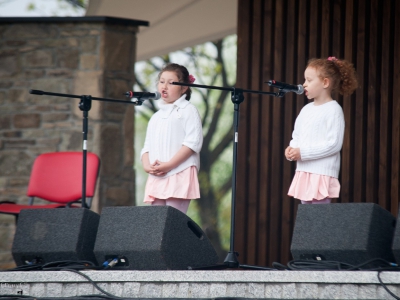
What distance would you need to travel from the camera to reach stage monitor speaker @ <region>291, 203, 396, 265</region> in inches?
147

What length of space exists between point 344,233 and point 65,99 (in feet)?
12.4

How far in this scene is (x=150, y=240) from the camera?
3.91 meters

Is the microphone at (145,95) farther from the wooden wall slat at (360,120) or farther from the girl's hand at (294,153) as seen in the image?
the wooden wall slat at (360,120)

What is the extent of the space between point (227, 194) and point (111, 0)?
32.7 ft

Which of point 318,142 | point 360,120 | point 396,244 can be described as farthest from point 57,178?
point 396,244

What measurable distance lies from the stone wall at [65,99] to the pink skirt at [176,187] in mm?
2151

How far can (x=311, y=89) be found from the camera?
15.2 feet

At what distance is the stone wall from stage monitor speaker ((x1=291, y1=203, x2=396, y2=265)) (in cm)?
322

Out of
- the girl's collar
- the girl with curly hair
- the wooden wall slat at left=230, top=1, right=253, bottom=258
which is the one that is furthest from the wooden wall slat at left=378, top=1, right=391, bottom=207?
the girl's collar

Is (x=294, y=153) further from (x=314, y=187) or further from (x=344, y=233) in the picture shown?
(x=344, y=233)

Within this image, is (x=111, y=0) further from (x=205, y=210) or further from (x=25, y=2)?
(x=205, y=210)

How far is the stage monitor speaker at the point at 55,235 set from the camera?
13.9ft

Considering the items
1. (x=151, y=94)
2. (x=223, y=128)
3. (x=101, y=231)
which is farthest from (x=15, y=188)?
(x=223, y=128)

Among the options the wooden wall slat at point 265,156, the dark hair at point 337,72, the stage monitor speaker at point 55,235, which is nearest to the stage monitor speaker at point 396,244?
the dark hair at point 337,72
